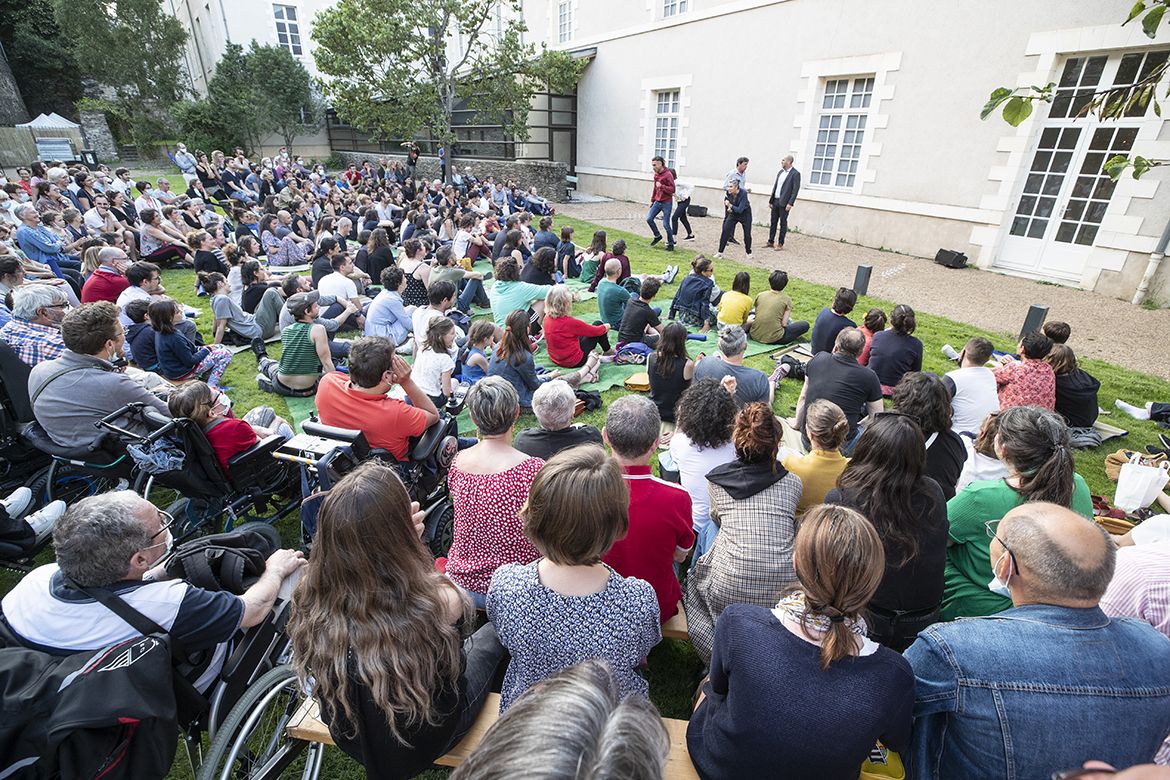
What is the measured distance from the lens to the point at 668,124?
1669 cm

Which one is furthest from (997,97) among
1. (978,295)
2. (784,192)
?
(784,192)

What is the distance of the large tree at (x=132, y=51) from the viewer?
25558 millimetres

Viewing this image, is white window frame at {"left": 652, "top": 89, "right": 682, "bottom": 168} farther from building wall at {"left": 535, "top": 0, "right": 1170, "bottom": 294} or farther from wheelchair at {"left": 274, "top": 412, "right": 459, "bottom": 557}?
wheelchair at {"left": 274, "top": 412, "right": 459, "bottom": 557}

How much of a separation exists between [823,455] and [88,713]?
3.11 meters

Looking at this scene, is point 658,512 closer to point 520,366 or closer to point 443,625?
point 443,625

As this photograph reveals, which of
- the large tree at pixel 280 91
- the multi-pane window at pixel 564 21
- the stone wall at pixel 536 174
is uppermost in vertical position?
the multi-pane window at pixel 564 21

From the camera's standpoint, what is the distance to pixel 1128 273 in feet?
27.2

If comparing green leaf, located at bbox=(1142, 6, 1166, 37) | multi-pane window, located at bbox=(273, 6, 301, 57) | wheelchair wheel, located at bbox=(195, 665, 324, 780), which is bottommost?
wheelchair wheel, located at bbox=(195, 665, 324, 780)

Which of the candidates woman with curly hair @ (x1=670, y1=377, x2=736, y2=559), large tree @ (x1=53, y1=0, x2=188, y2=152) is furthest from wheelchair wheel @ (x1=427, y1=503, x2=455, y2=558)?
large tree @ (x1=53, y1=0, x2=188, y2=152)

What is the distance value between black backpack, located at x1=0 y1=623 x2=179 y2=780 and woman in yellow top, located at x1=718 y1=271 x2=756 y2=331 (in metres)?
6.10

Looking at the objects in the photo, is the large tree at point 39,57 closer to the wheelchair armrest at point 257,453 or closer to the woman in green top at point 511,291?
the woman in green top at point 511,291

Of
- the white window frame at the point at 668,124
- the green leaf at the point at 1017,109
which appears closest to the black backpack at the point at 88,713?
the green leaf at the point at 1017,109

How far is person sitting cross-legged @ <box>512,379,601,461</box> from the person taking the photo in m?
3.05

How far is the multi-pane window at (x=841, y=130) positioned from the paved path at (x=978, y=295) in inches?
59.1
